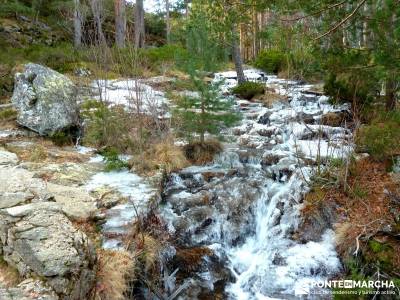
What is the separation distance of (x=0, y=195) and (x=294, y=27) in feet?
15.2

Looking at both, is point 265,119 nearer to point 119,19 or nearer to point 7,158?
point 7,158

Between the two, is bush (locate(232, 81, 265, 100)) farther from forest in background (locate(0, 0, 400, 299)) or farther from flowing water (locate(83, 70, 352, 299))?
flowing water (locate(83, 70, 352, 299))

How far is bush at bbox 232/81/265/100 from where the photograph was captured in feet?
45.3

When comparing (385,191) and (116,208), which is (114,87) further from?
(385,191)

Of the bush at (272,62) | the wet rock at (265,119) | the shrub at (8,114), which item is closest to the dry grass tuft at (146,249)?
the wet rock at (265,119)

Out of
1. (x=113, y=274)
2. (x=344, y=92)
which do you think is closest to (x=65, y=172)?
(x=113, y=274)

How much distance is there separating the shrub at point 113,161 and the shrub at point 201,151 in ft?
4.83

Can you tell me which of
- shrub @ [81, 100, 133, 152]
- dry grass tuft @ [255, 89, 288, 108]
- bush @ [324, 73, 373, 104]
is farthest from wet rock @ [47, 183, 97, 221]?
dry grass tuft @ [255, 89, 288, 108]

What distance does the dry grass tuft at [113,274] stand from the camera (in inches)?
157

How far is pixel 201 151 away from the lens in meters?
8.67

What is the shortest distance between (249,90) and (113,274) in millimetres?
10553

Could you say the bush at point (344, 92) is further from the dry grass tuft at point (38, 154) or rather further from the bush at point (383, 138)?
the dry grass tuft at point (38, 154)

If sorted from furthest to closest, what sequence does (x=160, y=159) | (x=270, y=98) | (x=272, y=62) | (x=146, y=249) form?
(x=272, y=62), (x=270, y=98), (x=160, y=159), (x=146, y=249)

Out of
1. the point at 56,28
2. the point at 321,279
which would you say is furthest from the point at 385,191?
the point at 56,28
